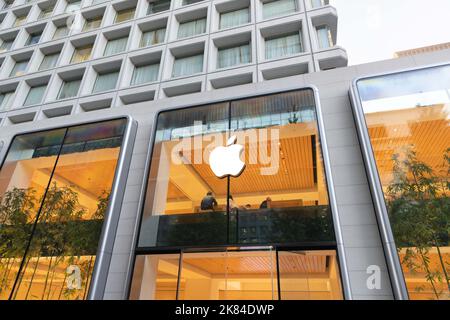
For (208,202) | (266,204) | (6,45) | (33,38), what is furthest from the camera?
(6,45)

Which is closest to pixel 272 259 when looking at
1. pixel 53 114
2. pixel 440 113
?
pixel 440 113

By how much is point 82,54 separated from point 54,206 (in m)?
13.1

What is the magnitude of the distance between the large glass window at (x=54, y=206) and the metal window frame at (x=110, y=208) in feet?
0.67

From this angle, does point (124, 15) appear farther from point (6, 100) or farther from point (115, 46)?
point (6, 100)

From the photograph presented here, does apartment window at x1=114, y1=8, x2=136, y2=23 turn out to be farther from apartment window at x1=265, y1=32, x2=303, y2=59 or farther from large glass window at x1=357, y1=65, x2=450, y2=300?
large glass window at x1=357, y1=65, x2=450, y2=300

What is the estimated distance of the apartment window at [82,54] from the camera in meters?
18.0

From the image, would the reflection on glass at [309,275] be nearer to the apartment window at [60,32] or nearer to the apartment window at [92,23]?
the apartment window at [92,23]

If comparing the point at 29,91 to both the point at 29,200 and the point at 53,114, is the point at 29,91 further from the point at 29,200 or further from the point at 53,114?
the point at 29,200

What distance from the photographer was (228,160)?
816 centimetres

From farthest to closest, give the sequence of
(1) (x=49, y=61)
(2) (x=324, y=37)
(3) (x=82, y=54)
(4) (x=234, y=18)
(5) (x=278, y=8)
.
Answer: (1) (x=49, y=61), (3) (x=82, y=54), (4) (x=234, y=18), (5) (x=278, y=8), (2) (x=324, y=37)

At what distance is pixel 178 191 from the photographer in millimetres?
8281

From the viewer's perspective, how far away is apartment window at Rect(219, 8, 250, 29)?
16.3m

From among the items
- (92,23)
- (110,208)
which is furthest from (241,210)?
(92,23)

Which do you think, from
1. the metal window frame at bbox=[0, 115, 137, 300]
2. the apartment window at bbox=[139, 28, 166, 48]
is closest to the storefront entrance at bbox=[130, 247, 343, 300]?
the metal window frame at bbox=[0, 115, 137, 300]
